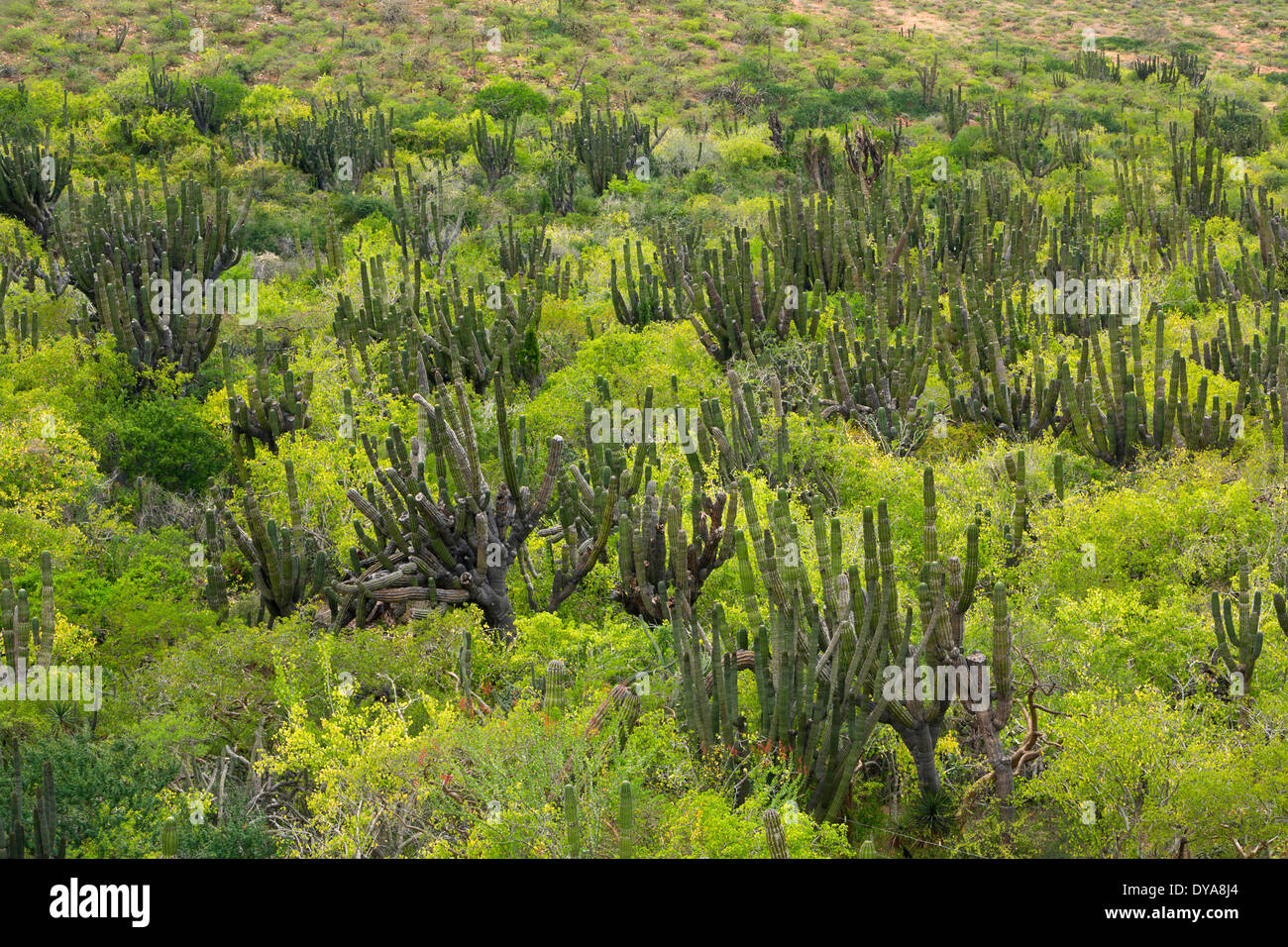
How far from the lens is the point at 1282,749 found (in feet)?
19.8

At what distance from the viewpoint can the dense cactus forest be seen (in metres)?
6.21

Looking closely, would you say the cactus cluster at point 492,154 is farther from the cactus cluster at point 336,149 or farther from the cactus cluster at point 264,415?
the cactus cluster at point 264,415

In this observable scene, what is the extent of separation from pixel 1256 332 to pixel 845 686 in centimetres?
869

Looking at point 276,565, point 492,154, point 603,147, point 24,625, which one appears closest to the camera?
point 24,625

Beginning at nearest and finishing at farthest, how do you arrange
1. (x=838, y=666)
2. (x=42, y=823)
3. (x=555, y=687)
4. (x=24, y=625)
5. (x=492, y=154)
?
(x=42, y=823) → (x=838, y=666) → (x=555, y=687) → (x=24, y=625) → (x=492, y=154)

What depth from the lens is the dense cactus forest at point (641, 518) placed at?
6207 mm

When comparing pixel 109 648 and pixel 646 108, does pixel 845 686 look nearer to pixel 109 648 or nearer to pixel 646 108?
pixel 109 648

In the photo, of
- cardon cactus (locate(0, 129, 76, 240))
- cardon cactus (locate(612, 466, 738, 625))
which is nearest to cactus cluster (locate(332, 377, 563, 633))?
cardon cactus (locate(612, 466, 738, 625))

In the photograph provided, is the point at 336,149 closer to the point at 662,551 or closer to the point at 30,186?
the point at 30,186

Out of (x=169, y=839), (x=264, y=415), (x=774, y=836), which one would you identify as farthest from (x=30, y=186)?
(x=774, y=836)

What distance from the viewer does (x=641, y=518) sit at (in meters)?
8.48

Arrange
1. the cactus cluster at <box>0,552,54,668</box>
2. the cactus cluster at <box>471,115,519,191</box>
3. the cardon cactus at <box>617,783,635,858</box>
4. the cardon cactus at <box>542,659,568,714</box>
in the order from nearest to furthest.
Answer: the cardon cactus at <box>617,783,635,858</box>
the cardon cactus at <box>542,659,568,714</box>
the cactus cluster at <box>0,552,54,668</box>
the cactus cluster at <box>471,115,519,191</box>

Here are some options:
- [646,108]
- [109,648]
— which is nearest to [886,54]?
[646,108]

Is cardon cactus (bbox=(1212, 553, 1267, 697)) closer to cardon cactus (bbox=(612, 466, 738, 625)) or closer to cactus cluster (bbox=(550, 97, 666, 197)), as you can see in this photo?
cardon cactus (bbox=(612, 466, 738, 625))
